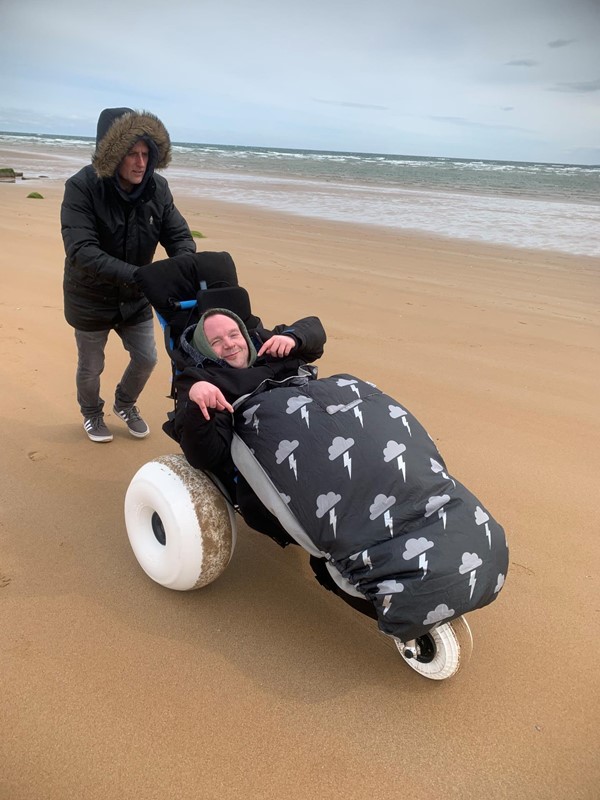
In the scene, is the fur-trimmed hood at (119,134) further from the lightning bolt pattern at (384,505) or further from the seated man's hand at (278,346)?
the lightning bolt pattern at (384,505)

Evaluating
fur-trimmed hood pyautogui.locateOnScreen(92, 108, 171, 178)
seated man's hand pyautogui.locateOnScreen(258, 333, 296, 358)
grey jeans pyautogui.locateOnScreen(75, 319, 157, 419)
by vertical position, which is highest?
fur-trimmed hood pyautogui.locateOnScreen(92, 108, 171, 178)

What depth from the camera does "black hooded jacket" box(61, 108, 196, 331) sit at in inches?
123

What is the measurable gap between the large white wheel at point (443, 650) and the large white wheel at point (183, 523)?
0.86 m

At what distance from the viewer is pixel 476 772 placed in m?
2.01

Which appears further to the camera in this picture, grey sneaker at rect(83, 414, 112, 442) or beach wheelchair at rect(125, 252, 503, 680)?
grey sneaker at rect(83, 414, 112, 442)

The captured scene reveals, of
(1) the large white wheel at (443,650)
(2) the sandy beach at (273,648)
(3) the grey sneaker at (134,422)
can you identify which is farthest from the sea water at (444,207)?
(1) the large white wheel at (443,650)

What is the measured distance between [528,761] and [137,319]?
3.03 m

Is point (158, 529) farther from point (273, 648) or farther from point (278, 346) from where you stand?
point (278, 346)

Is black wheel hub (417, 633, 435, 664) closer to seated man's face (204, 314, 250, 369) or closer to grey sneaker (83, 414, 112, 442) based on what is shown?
seated man's face (204, 314, 250, 369)

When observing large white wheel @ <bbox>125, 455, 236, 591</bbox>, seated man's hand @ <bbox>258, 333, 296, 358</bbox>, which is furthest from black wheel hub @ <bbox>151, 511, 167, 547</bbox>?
seated man's hand @ <bbox>258, 333, 296, 358</bbox>

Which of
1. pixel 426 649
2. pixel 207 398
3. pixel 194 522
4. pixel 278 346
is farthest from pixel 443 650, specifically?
pixel 278 346

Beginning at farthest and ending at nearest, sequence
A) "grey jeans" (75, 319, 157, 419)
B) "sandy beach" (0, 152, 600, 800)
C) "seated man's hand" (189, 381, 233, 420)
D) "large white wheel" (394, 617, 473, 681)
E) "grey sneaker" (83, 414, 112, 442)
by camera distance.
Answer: "grey sneaker" (83, 414, 112, 442) → "grey jeans" (75, 319, 157, 419) → "seated man's hand" (189, 381, 233, 420) → "large white wheel" (394, 617, 473, 681) → "sandy beach" (0, 152, 600, 800)

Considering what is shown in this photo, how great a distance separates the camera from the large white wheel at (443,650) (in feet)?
7.30

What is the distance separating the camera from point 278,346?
2779 mm
